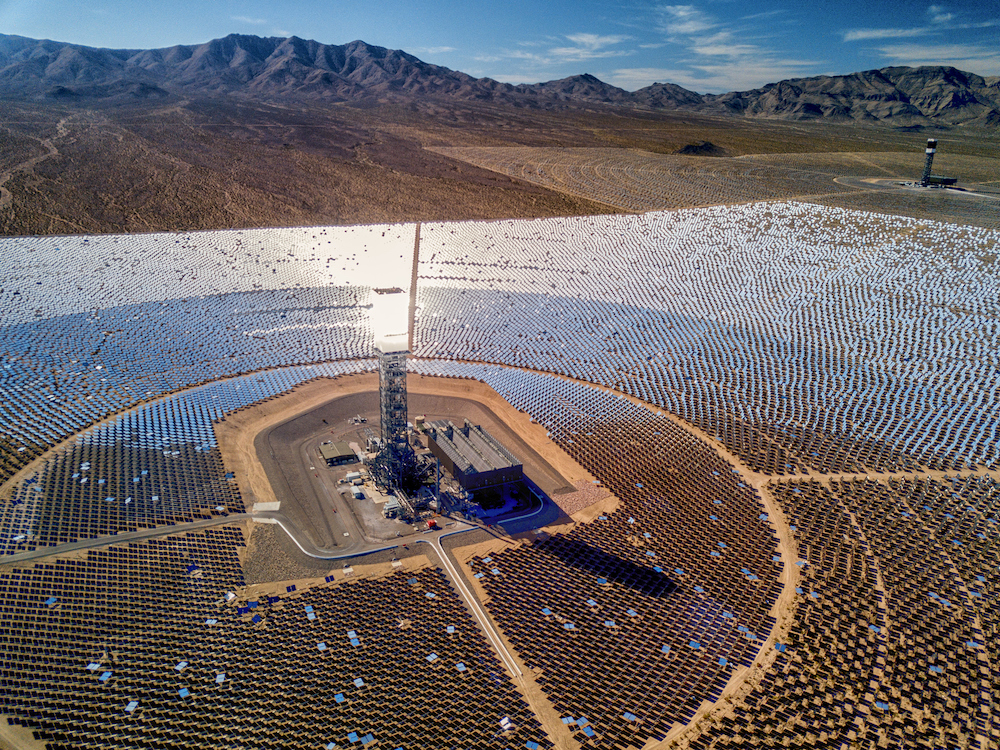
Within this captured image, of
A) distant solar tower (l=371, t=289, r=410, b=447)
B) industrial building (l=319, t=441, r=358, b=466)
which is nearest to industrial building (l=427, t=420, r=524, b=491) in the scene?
distant solar tower (l=371, t=289, r=410, b=447)

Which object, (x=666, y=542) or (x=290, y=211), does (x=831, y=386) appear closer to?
(x=666, y=542)

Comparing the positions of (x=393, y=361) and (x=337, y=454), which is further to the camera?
(x=337, y=454)

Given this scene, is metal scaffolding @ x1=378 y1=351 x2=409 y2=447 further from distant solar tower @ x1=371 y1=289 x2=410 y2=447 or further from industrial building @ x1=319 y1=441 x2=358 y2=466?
industrial building @ x1=319 y1=441 x2=358 y2=466

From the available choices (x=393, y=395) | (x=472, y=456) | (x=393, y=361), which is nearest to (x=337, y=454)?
(x=393, y=395)

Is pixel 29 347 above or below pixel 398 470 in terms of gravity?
above

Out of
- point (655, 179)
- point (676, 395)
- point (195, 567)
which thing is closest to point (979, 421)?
point (676, 395)

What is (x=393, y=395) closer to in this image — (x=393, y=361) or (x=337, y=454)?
(x=393, y=361)
